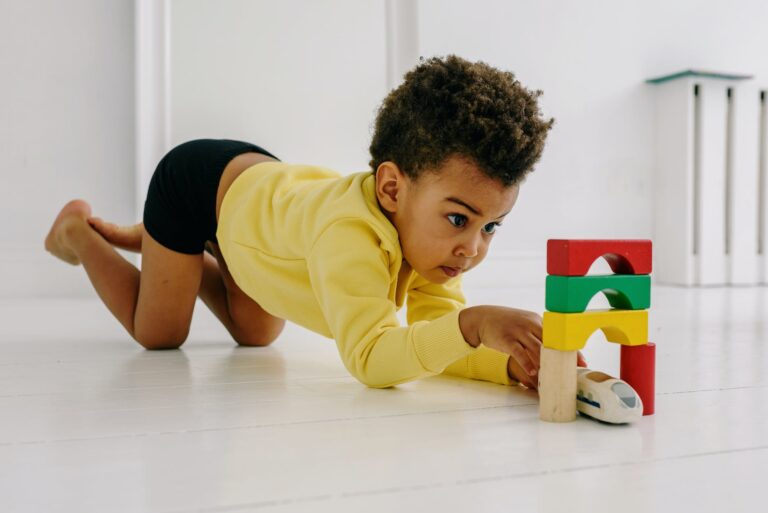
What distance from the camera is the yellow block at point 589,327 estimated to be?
692 millimetres

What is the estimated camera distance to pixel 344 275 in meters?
0.85

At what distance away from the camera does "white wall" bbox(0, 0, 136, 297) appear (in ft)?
7.83

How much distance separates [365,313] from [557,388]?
0.24 m

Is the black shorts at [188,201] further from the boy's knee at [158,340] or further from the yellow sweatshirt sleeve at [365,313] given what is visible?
the yellow sweatshirt sleeve at [365,313]

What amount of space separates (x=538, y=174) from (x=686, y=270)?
0.72 metres

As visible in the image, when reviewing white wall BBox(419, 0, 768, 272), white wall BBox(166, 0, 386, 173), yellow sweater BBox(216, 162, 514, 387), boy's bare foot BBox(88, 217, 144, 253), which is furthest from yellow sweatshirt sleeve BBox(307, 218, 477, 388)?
white wall BBox(419, 0, 768, 272)

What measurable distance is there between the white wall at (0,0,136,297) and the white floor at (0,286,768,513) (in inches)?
55.8

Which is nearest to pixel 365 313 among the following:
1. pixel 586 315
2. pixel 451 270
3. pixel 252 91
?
pixel 451 270

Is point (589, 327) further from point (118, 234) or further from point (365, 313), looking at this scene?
point (118, 234)

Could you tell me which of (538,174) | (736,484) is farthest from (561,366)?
(538,174)

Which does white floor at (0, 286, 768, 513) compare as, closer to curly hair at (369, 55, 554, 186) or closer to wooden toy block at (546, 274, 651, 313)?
wooden toy block at (546, 274, 651, 313)

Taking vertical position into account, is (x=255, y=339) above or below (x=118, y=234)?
below

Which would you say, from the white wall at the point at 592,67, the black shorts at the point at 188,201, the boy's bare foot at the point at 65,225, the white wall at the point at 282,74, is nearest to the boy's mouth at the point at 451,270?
the black shorts at the point at 188,201

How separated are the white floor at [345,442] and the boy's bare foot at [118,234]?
0.40 metres
